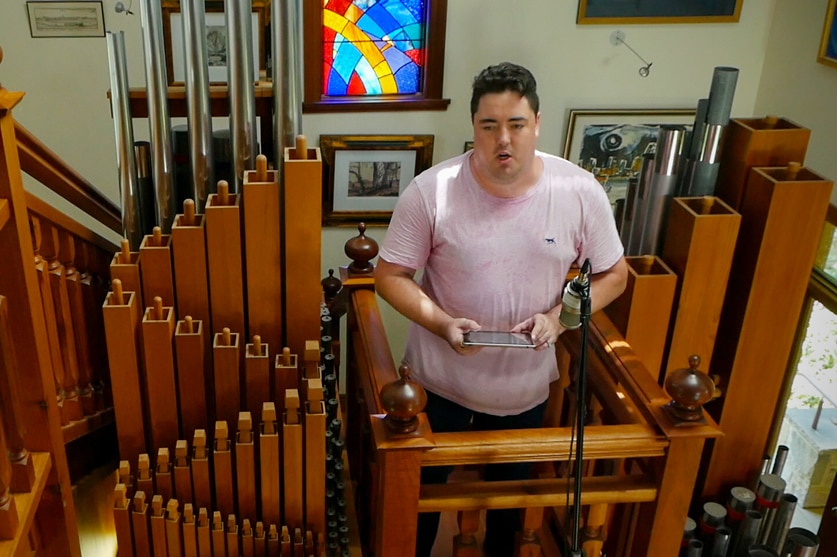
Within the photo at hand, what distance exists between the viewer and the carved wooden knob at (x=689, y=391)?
71.1 inches

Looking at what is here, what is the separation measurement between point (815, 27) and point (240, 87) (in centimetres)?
294

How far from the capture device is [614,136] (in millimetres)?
4441

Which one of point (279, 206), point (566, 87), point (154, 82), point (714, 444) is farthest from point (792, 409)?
point (154, 82)

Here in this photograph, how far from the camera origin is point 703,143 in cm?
242

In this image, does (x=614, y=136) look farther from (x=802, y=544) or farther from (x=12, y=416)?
(x=12, y=416)

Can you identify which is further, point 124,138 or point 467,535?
point 124,138

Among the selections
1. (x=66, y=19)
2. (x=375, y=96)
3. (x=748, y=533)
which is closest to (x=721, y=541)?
(x=748, y=533)

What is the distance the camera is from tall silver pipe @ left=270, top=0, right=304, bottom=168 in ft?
7.18

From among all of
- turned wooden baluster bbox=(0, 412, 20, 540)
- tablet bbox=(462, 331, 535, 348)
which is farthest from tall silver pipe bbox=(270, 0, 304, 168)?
turned wooden baluster bbox=(0, 412, 20, 540)

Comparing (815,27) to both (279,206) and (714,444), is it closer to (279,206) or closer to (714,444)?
(714,444)

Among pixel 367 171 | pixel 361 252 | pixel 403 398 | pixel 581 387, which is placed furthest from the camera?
pixel 367 171

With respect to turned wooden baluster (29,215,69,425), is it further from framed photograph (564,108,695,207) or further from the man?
framed photograph (564,108,695,207)

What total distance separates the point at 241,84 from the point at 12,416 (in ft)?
3.34

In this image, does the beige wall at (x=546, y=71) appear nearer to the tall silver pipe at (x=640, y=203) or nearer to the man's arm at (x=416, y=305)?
the tall silver pipe at (x=640, y=203)
